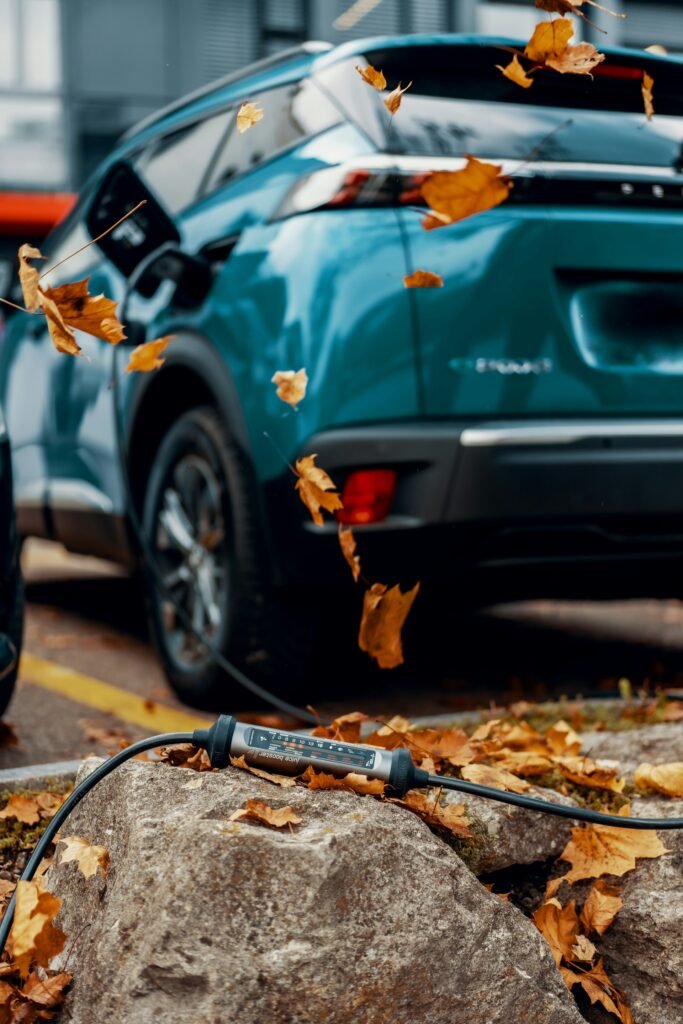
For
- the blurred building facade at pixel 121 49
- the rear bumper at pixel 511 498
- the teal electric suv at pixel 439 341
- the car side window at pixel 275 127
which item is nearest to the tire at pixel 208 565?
the teal electric suv at pixel 439 341

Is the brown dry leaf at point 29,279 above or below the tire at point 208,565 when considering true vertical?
above

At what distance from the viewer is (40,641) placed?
5.14 m

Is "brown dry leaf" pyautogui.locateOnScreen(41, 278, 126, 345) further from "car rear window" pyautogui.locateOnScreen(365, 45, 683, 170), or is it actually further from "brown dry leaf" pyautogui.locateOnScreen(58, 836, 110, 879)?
"car rear window" pyautogui.locateOnScreen(365, 45, 683, 170)

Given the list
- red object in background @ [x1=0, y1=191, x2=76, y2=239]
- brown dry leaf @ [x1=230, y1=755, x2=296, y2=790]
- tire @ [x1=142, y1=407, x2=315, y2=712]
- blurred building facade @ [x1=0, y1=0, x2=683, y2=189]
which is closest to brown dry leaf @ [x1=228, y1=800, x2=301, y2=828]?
brown dry leaf @ [x1=230, y1=755, x2=296, y2=790]

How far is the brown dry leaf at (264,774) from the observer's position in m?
2.20

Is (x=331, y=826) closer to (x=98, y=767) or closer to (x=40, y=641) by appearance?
(x=98, y=767)

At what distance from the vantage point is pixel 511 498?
3189mm

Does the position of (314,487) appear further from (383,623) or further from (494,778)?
(494,778)

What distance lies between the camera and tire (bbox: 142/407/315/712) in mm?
3439

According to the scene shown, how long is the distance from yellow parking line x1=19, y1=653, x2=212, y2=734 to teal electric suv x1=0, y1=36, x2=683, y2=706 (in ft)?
0.38

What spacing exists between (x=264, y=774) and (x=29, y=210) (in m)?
19.6

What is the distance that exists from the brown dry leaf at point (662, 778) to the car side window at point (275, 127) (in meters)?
1.75

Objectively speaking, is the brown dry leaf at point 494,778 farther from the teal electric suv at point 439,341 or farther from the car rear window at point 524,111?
the car rear window at point 524,111

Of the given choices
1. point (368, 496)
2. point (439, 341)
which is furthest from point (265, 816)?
point (439, 341)
